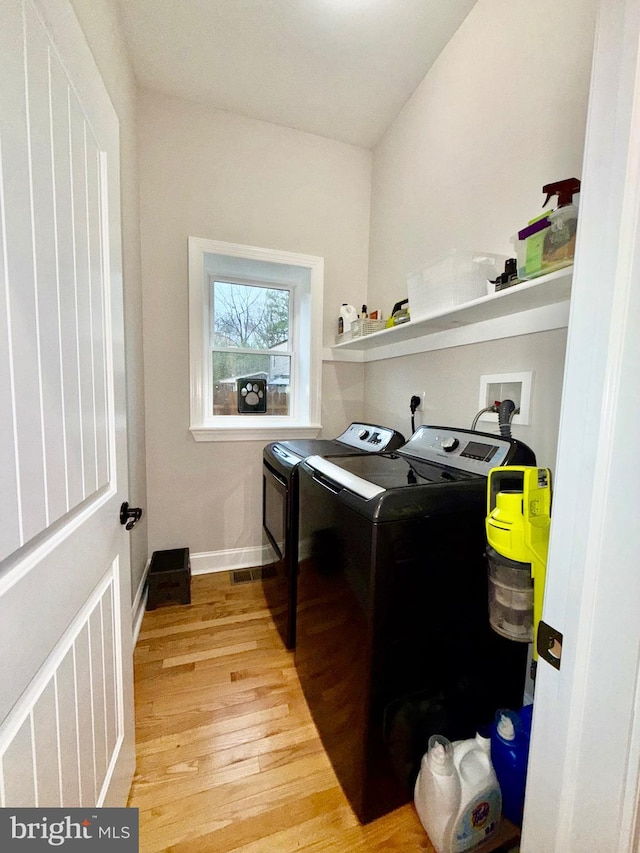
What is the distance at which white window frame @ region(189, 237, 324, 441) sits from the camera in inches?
81.4

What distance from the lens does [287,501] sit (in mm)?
1471

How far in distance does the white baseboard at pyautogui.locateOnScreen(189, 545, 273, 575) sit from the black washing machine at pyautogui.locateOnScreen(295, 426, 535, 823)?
1.26 meters

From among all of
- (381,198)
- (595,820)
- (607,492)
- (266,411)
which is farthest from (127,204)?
(595,820)

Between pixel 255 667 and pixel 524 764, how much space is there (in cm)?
106

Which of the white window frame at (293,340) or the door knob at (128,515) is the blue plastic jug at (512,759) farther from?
the white window frame at (293,340)

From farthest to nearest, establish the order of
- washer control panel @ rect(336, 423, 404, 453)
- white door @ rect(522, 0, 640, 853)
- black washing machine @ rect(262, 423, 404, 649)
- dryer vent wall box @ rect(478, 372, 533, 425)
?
washer control panel @ rect(336, 423, 404, 453) → black washing machine @ rect(262, 423, 404, 649) → dryer vent wall box @ rect(478, 372, 533, 425) → white door @ rect(522, 0, 640, 853)

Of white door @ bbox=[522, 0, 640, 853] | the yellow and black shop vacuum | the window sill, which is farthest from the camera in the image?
the window sill

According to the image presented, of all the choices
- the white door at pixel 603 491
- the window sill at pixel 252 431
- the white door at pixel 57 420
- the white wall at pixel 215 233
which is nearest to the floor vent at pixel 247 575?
the white wall at pixel 215 233

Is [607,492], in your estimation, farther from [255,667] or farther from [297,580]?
[255,667]

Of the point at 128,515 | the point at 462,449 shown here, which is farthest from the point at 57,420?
the point at 462,449

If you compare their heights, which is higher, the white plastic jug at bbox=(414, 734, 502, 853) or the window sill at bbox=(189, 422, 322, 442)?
the window sill at bbox=(189, 422, 322, 442)

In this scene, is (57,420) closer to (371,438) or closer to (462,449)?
(462,449)

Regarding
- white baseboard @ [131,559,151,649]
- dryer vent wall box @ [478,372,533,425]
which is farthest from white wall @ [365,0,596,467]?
white baseboard @ [131,559,151,649]

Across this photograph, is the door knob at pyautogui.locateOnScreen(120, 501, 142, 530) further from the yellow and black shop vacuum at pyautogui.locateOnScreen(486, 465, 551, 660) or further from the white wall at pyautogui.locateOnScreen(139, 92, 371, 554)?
the white wall at pyautogui.locateOnScreen(139, 92, 371, 554)
